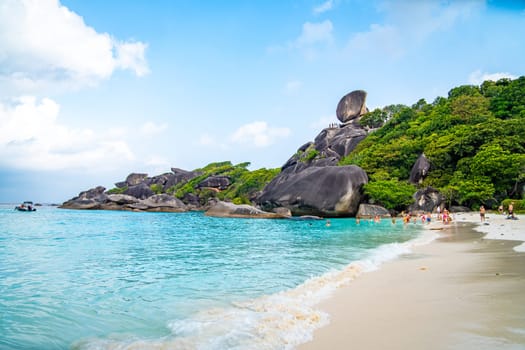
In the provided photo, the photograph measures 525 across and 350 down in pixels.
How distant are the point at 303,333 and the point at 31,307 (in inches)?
146

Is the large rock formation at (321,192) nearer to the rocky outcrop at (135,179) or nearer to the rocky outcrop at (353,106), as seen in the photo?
the rocky outcrop at (353,106)

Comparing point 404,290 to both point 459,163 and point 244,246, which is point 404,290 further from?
point 459,163

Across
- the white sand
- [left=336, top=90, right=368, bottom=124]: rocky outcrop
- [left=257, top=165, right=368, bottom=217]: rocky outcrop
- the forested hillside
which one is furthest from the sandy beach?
[left=336, top=90, right=368, bottom=124]: rocky outcrop

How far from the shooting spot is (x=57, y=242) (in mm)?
12289

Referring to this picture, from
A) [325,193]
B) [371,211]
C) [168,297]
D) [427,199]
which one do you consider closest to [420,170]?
[427,199]

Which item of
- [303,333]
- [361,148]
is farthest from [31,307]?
[361,148]

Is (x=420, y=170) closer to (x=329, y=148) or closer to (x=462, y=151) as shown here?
(x=462, y=151)

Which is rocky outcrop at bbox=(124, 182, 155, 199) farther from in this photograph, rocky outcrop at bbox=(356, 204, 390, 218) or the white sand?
the white sand

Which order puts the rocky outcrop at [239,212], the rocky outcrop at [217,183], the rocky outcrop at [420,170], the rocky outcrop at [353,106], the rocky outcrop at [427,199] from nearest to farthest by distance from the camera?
the rocky outcrop at [427,199] < the rocky outcrop at [239,212] < the rocky outcrop at [420,170] < the rocky outcrop at [353,106] < the rocky outcrop at [217,183]

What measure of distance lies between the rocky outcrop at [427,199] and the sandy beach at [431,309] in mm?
23805

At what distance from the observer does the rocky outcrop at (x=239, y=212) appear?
29.7 meters

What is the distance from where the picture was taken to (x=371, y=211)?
28.3 m

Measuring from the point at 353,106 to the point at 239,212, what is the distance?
35455 mm

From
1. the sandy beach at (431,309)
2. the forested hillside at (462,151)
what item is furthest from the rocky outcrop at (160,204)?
the sandy beach at (431,309)
